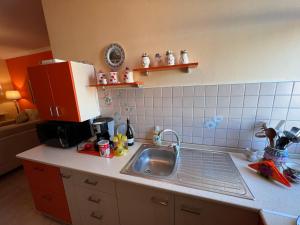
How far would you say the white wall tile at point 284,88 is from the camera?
3.25 ft

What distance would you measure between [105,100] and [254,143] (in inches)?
57.0

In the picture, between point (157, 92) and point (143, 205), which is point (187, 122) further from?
point (143, 205)

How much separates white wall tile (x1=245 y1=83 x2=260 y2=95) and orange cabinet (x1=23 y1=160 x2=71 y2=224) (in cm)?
166

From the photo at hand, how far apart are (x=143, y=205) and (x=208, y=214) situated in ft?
1.36

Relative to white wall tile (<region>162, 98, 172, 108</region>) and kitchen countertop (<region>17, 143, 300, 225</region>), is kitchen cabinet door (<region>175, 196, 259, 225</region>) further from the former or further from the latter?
white wall tile (<region>162, 98, 172, 108</region>)

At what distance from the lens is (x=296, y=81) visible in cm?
97

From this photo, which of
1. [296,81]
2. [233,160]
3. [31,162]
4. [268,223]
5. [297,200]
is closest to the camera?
[268,223]

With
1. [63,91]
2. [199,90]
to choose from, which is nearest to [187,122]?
[199,90]

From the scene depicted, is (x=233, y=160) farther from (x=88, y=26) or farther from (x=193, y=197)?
(x=88, y=26)

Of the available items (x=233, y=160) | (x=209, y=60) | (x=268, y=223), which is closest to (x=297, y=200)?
(x=268, y=223)

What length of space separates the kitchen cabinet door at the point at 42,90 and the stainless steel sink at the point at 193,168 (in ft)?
3.20

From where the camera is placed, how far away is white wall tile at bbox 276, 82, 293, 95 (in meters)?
0.99

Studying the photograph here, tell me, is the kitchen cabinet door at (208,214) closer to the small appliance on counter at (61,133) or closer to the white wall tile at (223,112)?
the white wall tile at (223,112)

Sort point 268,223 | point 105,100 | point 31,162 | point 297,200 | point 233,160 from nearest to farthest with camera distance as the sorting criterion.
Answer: point 268,223
point 297,200
point 233,160
point 31,162
point 105,100
